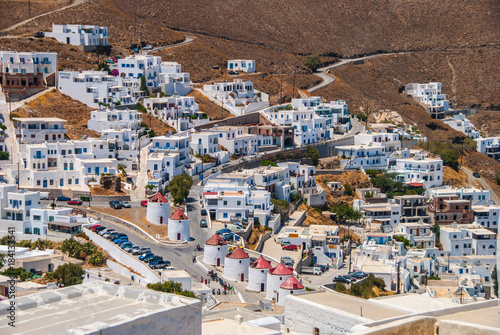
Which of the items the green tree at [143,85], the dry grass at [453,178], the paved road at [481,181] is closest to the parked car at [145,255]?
the green tree at [143,85]

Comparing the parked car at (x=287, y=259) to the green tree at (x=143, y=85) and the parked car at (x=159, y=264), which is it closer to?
the parked car at (x=159, y=264)

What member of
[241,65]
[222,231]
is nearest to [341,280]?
[222,231]

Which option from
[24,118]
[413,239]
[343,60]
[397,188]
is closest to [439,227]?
[413,239]

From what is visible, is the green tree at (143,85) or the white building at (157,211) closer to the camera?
the white building at (157,211)

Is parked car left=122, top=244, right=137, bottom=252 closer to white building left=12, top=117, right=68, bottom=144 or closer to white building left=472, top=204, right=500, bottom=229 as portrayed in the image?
white building left=12, top=117, right=68, bottom=144

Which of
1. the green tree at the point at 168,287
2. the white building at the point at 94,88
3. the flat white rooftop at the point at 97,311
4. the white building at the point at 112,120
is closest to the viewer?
the flat white rooftop at the point at 97,311

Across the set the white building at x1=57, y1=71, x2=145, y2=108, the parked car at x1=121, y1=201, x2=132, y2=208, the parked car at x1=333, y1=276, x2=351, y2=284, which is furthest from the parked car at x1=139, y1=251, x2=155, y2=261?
the white building at x1=57, y1=71, x2=145, y2=108
